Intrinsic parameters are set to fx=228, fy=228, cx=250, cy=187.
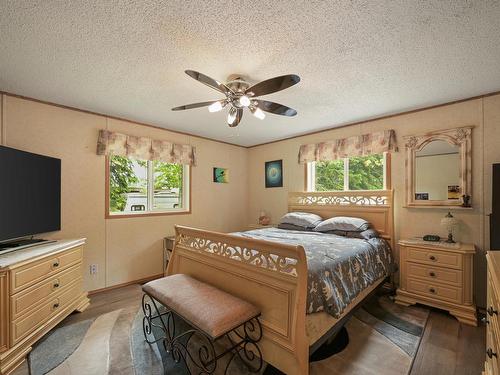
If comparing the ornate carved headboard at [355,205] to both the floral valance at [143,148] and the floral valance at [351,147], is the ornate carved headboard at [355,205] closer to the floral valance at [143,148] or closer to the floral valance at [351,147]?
the floral valance at [351,147]

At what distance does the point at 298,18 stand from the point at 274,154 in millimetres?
3223

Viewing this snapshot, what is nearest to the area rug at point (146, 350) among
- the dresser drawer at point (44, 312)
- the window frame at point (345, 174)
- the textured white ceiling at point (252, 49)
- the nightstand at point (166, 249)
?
the dresser drawer at point (44, 312)

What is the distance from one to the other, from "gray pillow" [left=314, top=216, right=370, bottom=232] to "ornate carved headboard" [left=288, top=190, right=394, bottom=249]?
0.54 feet

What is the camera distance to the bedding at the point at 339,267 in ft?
5.47

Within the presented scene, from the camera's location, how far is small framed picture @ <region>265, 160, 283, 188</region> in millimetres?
4500

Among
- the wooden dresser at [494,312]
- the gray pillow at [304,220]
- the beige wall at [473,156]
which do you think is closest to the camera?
the wooden dresser at [494,312]

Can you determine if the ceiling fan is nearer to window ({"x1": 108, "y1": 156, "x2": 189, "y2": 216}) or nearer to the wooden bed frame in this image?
the wooden bed frame

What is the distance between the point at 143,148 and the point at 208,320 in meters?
2.83

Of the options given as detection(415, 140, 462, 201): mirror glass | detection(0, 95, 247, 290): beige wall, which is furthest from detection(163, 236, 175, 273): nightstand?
detection(415, 140, 462, 201): mirror glass

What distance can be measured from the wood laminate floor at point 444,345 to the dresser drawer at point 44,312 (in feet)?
0.69

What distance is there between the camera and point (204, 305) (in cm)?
161

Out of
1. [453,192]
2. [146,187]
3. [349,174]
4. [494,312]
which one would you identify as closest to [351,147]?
[349,174]

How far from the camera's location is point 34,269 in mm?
1942

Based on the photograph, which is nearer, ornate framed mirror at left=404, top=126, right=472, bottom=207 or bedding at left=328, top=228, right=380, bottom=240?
ornate framed mirror at left=404, top=126, right=472, bottom=207
